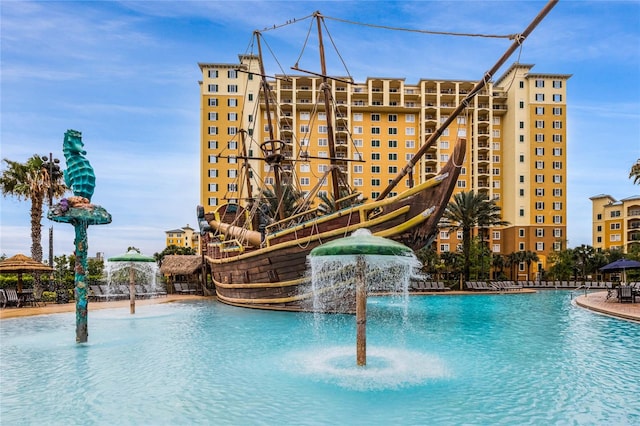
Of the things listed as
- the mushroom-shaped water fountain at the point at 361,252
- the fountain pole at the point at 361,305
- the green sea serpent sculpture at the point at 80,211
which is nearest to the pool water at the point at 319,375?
the fountain pole at the point at 361,305

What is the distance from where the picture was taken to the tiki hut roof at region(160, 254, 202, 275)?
34.8 metres

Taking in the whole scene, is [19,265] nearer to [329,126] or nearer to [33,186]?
[33,186]

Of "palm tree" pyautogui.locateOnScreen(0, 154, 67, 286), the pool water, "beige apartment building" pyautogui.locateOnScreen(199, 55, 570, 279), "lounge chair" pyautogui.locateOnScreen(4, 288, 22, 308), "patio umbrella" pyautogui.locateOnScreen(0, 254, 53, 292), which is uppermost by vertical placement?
"beige apartment building" pyautogui.locateOnScreen(199, 55, 570, 279)

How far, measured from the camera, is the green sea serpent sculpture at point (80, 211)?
11.6 m

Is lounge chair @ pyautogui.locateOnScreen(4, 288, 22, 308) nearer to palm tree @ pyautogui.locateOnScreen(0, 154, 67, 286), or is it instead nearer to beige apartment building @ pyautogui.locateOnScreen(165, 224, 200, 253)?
palm tree @ pyautogui.locateOnScreen(0, 154, 67, 286)

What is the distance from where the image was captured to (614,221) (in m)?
73.7

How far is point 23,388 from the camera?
25.7 feet

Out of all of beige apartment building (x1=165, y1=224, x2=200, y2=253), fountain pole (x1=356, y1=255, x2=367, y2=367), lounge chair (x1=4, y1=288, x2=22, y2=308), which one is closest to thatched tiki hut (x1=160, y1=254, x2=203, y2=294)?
lounge chair (x1=4, y1=288, x2=22, y2=308)

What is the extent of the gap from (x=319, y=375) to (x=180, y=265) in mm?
29130

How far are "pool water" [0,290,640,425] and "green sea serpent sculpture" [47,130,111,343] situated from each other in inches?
43.1

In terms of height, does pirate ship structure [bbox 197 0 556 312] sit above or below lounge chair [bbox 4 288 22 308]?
above

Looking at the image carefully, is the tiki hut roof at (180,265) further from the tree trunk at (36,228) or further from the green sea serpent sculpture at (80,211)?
the green sea serpent sculpture at (80,211)

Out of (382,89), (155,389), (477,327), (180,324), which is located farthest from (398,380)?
(382,89)

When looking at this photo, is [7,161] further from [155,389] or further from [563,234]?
[563,234]
